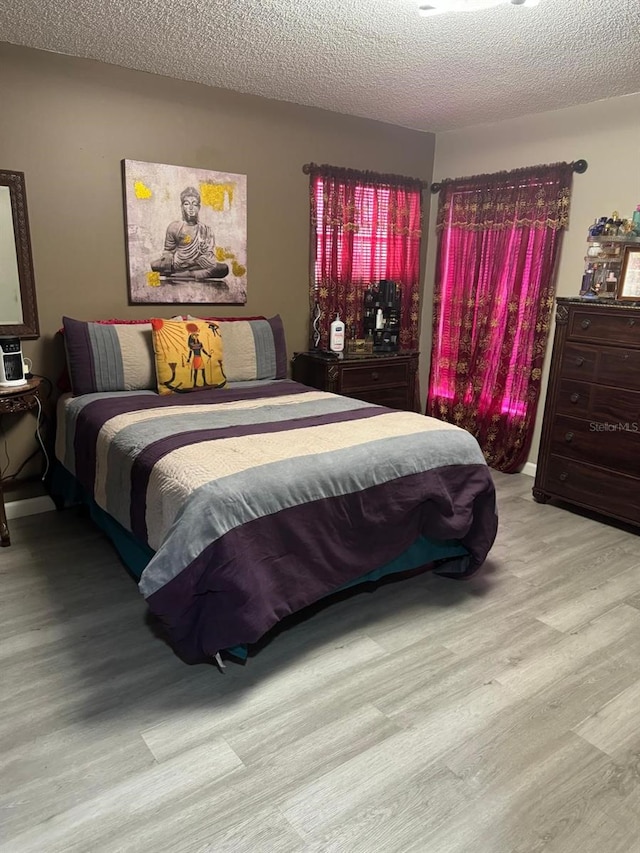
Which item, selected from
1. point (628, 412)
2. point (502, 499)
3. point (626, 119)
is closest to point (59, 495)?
point (502, 499)

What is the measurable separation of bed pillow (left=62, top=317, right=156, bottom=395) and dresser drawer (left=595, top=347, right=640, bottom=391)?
8.03ft

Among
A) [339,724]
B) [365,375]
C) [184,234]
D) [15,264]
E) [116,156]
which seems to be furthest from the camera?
[365,375]

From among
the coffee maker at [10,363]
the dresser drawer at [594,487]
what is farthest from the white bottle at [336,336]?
the coffee maker at [10,363]

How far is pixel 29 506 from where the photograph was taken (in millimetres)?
3268

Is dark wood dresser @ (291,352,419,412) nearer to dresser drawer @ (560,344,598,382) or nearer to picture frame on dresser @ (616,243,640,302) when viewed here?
dresser drawer @ (560,344,598,382)

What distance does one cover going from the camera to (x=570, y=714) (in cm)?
188

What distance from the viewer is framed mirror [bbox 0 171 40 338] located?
2.91 m

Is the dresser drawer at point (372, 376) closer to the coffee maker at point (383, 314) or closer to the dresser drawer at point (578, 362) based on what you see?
the coffee maker at point (383, 314)

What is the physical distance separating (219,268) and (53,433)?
1.40 m

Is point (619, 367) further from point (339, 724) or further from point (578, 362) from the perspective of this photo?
point (339, 724)

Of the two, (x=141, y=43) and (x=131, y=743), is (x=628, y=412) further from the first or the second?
(x=141, y=43)

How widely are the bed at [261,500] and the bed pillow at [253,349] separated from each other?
51cm

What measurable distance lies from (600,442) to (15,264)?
129 inches

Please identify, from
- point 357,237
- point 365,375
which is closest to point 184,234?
point 357,237
